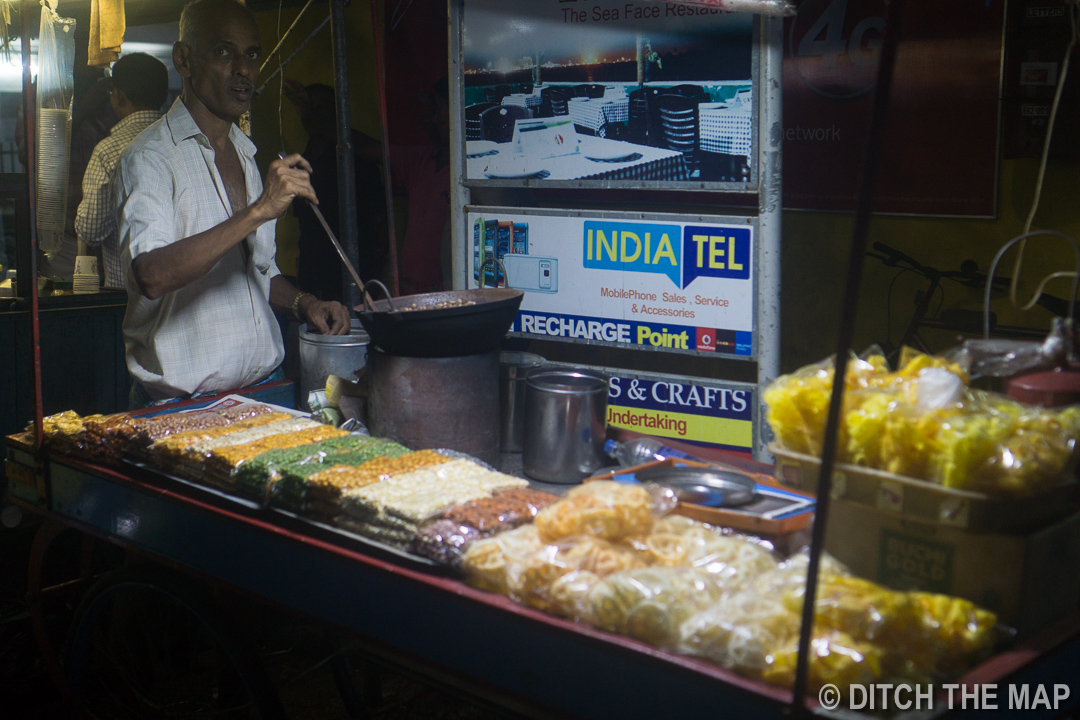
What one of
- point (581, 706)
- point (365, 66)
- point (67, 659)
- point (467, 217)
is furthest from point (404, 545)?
point (365, 66)

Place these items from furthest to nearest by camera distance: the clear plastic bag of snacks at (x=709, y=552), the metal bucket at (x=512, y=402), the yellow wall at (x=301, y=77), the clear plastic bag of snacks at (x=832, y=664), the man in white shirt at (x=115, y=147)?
the yellow wall at (x=301, y=77)
the man in white shirt at (x=115, y=147)
the metal bucket at (x=512, y=402)
the clear plastic bag of snacks at (x=709, y=552)
the clear plastic bag of snacks at (x=832, y=664)

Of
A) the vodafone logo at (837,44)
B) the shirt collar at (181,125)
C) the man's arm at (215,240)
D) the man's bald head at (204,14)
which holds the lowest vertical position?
the man's arm at (215,240)

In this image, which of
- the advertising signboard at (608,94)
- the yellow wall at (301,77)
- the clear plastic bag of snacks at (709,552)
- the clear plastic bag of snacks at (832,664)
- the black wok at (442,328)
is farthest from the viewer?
the yellow wall at (301,77)

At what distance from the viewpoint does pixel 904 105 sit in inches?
171

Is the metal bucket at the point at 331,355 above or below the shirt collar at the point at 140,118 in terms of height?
below

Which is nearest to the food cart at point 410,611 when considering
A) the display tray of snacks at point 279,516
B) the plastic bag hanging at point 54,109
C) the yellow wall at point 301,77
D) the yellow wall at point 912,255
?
the display tray of snacks at point 279,516

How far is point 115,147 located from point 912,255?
4.12 m

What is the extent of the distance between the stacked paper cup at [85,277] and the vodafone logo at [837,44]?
14.0 ft

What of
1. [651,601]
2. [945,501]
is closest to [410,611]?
[651,601]

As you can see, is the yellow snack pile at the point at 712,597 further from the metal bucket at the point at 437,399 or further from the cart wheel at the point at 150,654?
the cart wheel at the point at 150,654

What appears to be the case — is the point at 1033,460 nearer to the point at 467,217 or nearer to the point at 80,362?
the point at 467,217

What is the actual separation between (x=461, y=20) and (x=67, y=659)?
9.08ft

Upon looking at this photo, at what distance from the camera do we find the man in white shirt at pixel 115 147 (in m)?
3.68

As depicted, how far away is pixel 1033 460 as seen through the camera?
4.35 feet
